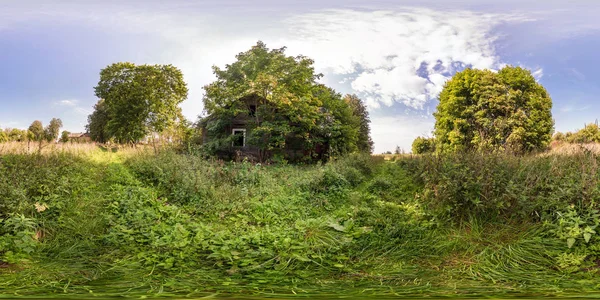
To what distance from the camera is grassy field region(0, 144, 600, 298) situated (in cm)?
336

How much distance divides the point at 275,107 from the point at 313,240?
12.3 meters

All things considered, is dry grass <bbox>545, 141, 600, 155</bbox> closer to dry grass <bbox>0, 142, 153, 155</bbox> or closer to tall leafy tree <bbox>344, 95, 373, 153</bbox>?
dry grass <bbox>0, 142, 153, 155</bbox>

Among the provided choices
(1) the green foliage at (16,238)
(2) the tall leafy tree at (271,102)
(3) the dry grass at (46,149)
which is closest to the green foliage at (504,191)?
(1) the green foliage at (16,238)

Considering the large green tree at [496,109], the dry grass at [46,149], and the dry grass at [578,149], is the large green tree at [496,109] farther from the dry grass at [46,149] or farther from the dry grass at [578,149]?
the dry grass at [46,149]

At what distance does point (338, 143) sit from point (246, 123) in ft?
13.6

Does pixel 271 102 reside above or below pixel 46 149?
above

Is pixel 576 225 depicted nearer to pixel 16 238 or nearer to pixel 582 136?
pixel 16 238

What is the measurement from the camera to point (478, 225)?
4.71 m

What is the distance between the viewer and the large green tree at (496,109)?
18359mm

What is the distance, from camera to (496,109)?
65.4ft

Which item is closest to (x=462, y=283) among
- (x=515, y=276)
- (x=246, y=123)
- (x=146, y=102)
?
(x=515, y=276)

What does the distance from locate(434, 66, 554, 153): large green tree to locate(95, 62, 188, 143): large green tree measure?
14708mm

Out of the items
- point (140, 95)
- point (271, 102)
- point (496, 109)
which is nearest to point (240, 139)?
point (271, 102)

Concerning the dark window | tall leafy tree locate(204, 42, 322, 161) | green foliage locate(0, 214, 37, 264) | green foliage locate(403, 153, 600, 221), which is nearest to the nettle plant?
green foliage locate(403, 153, 600, 221)
